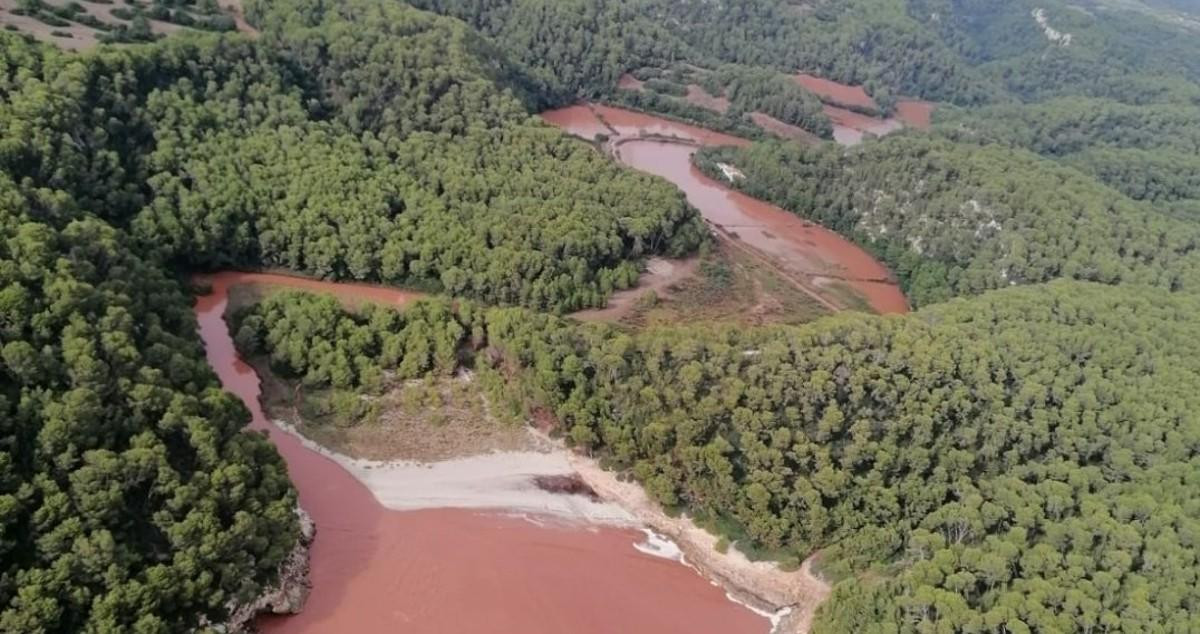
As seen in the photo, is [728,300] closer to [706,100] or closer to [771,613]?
[771,613]

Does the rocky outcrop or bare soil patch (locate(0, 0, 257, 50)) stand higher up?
bare soil patch (locate(0, 0, 257, 50))

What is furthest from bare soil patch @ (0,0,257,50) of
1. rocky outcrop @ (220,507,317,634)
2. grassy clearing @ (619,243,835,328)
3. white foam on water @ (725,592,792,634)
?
white foam on water @ (725,592,792,634)

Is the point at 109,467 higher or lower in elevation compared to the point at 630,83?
lower

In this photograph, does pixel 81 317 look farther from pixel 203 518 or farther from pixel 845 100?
pixel 845 100

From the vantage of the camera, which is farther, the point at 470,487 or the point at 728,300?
the point at 728,300

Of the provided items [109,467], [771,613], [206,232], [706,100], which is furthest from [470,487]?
[706,100]

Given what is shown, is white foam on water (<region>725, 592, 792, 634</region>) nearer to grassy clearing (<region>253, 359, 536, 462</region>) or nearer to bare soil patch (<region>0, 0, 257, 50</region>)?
grassy clearing (<region>253, 359, 536, 462</region>)

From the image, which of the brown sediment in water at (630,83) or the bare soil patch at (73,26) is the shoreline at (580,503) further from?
the brown sediment in water at (630,83)
